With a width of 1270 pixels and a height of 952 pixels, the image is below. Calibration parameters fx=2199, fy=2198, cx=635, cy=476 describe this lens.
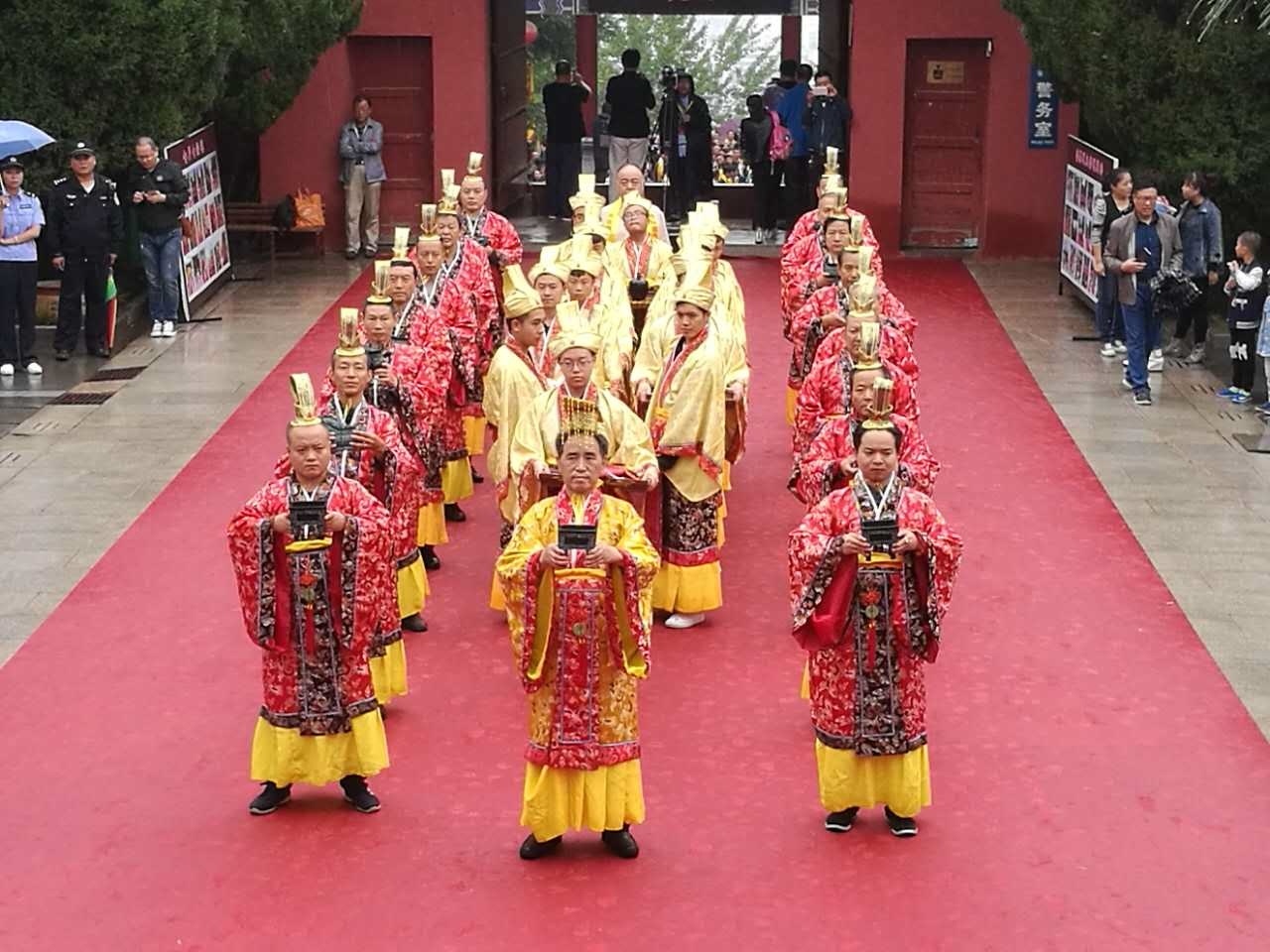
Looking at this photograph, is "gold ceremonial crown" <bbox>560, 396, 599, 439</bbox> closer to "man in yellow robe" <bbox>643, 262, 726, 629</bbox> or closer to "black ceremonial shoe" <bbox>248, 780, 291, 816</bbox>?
"black ceremonial shoe" <bbox>248, 780, 291, 816</bbox>

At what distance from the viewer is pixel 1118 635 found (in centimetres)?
1133

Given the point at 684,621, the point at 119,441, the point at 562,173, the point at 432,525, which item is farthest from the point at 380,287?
the point at 562,173

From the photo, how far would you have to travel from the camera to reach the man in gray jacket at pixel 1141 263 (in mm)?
16578

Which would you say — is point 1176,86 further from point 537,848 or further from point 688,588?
point 537,848

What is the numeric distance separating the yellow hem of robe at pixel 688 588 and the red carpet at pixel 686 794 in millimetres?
154

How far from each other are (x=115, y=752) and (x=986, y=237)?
50.6 ft

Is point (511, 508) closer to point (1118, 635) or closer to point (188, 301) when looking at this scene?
point (1118, 635)

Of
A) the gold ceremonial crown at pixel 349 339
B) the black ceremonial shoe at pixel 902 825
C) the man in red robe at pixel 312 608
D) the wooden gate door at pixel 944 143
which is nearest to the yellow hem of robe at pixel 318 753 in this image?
the man in red robe at pixel 312 608

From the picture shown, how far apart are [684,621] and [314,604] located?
10.4ft

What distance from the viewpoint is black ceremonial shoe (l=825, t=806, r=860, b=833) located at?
8.88 metres

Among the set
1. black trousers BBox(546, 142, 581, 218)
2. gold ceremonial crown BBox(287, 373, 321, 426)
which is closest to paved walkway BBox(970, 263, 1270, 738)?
gold ceremonial crown BBox(287, 373, 321, 426)

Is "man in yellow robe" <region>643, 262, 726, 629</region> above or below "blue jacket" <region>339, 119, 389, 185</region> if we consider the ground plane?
below

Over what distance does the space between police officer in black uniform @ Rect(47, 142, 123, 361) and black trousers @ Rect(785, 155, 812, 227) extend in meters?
8.50

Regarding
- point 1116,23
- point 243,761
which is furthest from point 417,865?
point 1116,23
